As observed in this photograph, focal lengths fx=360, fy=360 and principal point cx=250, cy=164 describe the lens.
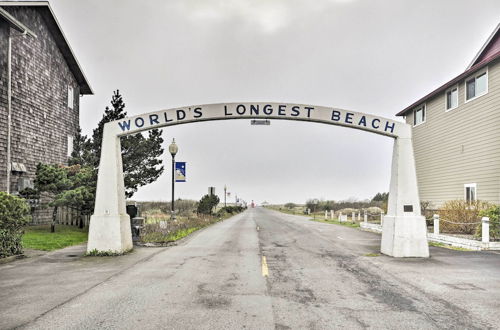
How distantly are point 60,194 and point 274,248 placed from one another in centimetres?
1131

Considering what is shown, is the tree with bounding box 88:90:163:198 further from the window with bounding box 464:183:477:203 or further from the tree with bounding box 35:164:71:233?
the window with bounding box 464:183:477:203

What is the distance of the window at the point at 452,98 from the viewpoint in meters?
21.5

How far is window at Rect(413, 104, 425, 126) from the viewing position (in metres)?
25.6

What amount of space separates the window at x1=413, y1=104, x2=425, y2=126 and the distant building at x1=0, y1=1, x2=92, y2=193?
2542 centimetres

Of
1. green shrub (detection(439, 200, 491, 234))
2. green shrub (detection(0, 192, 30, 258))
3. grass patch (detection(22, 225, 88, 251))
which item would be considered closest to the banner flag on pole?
grass patch (detection(22, 225, 88, 251))

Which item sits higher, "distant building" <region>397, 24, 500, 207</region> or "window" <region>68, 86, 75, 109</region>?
"window" <region>68, 86, 75, 109</region>

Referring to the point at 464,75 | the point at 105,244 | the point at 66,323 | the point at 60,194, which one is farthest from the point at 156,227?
the point at 464,75

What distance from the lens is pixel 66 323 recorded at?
16.5 ft

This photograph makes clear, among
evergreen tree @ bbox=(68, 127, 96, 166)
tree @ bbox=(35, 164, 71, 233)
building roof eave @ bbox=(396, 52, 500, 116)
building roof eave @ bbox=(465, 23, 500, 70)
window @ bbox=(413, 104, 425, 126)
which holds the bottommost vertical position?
tree @ bbox=(35, 164, 71, 233)

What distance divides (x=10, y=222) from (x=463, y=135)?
72.0 ft

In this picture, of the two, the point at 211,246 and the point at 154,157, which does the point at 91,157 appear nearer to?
the point at 154,157

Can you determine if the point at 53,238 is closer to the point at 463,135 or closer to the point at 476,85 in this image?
the point at 463,135

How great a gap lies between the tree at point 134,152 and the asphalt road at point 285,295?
17.7m

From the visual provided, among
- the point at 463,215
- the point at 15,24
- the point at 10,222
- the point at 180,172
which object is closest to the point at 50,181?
the point at 180,172
